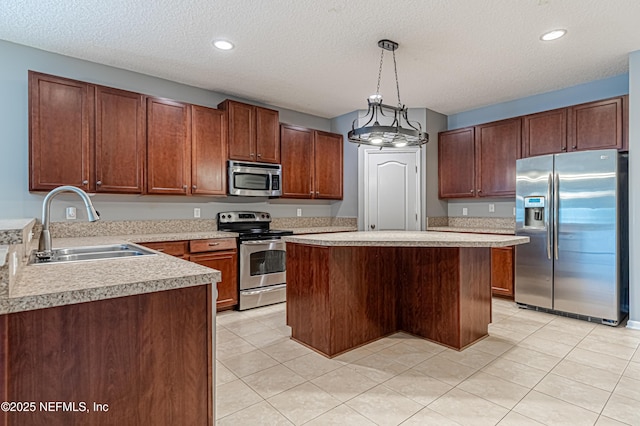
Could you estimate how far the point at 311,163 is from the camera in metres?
4.93

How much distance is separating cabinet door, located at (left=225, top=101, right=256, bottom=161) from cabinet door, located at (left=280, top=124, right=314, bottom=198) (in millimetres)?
524

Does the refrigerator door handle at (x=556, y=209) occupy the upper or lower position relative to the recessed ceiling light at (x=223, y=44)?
lower

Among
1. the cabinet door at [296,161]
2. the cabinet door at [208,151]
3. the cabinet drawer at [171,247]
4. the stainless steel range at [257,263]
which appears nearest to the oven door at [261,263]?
the stainless steel range at [257,263]

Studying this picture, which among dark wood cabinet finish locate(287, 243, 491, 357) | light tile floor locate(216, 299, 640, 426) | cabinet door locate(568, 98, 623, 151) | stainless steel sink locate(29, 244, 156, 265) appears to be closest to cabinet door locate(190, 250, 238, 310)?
light tile floor locate(216, 299, 640, 426)

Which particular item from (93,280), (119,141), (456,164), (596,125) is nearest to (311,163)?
(456,164)

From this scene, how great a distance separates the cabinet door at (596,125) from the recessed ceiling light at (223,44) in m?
3.76

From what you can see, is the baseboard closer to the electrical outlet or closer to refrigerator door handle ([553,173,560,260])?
refrigerator door handle ([553,173,560,260])

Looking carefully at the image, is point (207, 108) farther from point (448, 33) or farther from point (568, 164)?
point (568, 164)

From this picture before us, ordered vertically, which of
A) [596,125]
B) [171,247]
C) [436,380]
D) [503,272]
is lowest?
[436,380]

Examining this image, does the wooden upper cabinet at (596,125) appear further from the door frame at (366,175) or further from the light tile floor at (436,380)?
the light tile floor at (436,380)

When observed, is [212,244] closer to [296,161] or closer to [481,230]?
[296,161]

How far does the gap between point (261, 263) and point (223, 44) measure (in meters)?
2.33

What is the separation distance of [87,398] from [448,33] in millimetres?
3270

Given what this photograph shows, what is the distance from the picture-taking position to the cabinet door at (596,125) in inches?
138
